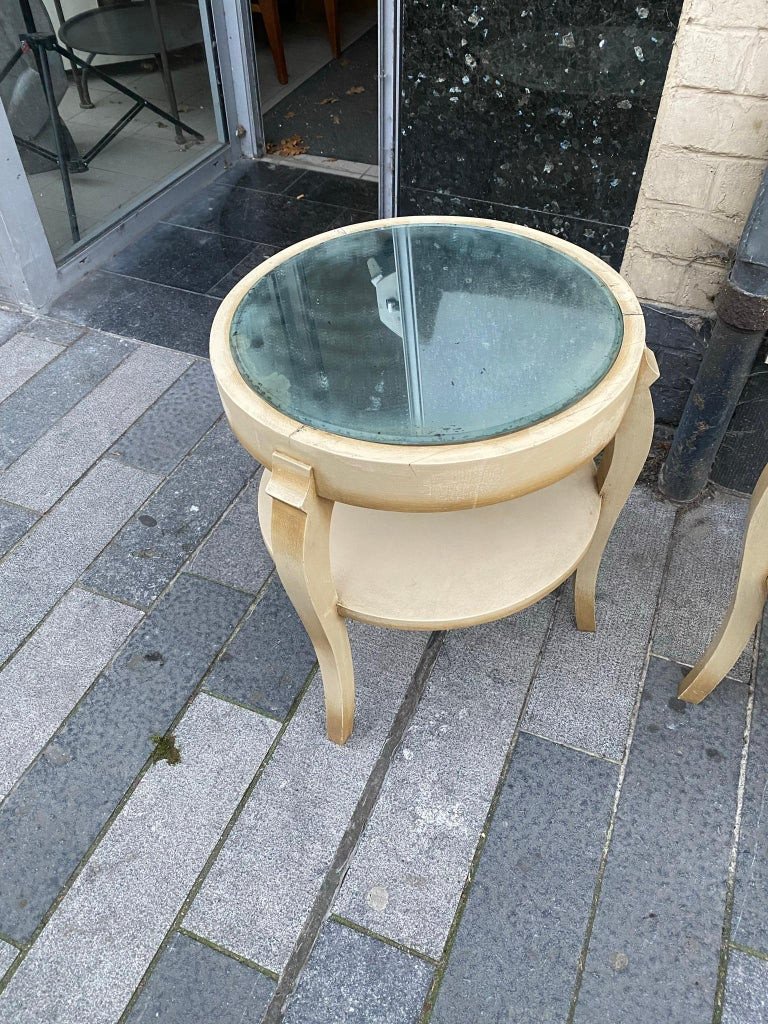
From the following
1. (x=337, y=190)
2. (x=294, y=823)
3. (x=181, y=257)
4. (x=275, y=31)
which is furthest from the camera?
(x=275, y=31)

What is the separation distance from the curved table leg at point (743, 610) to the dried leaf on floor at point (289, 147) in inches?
143

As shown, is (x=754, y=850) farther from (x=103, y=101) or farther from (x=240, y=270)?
(x=103, y=101)

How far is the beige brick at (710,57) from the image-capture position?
1859 millimetres

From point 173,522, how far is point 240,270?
1566 millimetres

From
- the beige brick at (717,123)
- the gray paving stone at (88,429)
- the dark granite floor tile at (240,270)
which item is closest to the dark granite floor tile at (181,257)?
the dark granite floor tile at (240,270)

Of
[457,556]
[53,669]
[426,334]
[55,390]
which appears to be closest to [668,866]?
[457,556]

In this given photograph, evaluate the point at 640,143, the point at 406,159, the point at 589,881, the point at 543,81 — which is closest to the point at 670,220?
Answer: the point at 640,143

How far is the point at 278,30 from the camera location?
4895mm

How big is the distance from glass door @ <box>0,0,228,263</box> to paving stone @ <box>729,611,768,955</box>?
326cm

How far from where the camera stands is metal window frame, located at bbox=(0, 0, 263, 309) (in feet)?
9.67

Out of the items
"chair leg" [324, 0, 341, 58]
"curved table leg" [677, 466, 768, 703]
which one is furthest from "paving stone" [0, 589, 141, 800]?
"chair leg" [324, 0, 341, 58]

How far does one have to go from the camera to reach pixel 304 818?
1698 mm

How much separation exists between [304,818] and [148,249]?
2901mm

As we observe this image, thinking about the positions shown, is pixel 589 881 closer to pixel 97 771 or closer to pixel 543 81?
pixel 97 771
